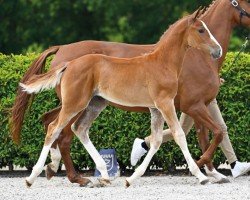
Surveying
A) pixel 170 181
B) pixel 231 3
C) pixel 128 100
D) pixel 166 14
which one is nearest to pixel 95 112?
pixel 128 100

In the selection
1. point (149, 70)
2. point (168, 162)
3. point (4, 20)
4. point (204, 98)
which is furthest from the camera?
point (4, 20)

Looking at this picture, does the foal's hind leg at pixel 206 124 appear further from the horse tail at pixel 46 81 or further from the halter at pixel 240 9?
the horse tail at pixel 46 81

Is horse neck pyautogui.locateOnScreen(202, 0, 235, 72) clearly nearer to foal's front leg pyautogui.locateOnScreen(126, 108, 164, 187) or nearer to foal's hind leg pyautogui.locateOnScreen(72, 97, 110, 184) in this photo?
foal's front leg pyautogui.locateOnScreen(126, 108, 164, 187)

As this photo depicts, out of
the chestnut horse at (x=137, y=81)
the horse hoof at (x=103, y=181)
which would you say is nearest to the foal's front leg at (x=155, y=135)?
the chestnut horse at (x=137, y=81)

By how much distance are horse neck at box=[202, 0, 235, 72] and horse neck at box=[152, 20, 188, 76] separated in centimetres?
111

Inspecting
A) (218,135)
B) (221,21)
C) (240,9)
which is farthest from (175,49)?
(240,9)

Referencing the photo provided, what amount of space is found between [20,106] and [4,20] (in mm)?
12179

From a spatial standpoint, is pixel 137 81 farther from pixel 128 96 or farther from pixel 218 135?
pixel 218 135

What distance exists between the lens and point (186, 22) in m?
10.7

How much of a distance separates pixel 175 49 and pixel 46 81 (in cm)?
143

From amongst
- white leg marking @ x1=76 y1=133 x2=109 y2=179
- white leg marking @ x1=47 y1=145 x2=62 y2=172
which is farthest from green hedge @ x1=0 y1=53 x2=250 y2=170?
white leg marking @ x1=76 y1=133 x2=109 y2=179

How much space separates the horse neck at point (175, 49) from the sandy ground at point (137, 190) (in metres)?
1.30

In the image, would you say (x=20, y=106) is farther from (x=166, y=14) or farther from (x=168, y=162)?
(x=166, y=14)

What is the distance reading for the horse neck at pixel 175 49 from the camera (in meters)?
A: 10.8
